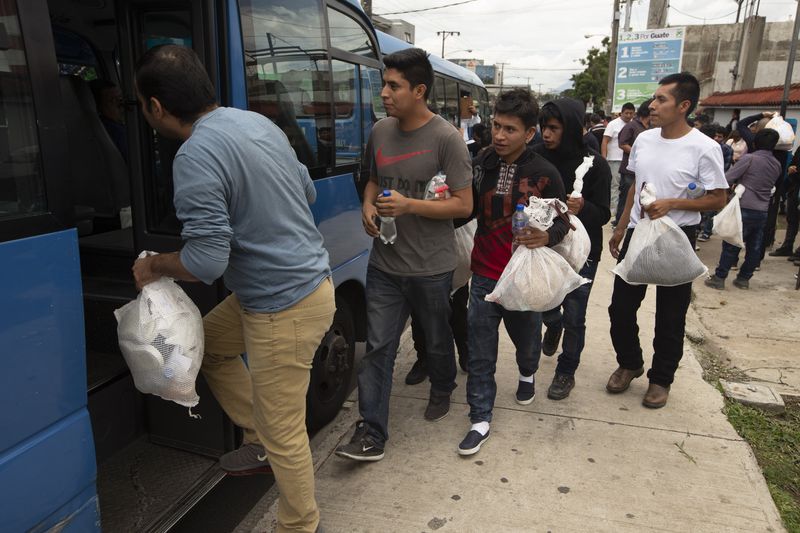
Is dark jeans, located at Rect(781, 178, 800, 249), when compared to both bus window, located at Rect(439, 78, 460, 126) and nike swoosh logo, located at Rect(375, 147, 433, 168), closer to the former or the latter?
bus window, located at Rect(439, 78, 460, 126)

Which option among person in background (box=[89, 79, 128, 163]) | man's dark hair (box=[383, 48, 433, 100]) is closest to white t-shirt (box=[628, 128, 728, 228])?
man's dark hair (box=[383, 48, 433, 100])

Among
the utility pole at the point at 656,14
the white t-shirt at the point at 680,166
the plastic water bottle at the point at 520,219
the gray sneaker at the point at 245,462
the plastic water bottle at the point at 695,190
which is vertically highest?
the utility pole at the point at 656,14

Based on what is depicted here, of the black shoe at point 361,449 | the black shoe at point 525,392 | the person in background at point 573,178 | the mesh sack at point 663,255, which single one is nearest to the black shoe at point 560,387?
the person in background at point 573,178

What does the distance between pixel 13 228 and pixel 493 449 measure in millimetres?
2582

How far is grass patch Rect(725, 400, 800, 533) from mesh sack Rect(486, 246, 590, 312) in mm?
1496

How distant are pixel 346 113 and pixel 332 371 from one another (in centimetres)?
160

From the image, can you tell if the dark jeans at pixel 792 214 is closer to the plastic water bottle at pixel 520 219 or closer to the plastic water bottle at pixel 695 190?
the plastic water bottle at pixel 695 190

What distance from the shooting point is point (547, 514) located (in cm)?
275

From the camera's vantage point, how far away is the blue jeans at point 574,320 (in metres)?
3.74

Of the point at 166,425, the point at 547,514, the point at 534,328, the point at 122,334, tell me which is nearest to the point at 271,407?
the point at 122,334

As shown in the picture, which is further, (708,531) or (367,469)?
(367,469)

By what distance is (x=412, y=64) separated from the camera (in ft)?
9.27

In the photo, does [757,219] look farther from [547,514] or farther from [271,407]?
[271,407]

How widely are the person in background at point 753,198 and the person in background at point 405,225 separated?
5087 mm
